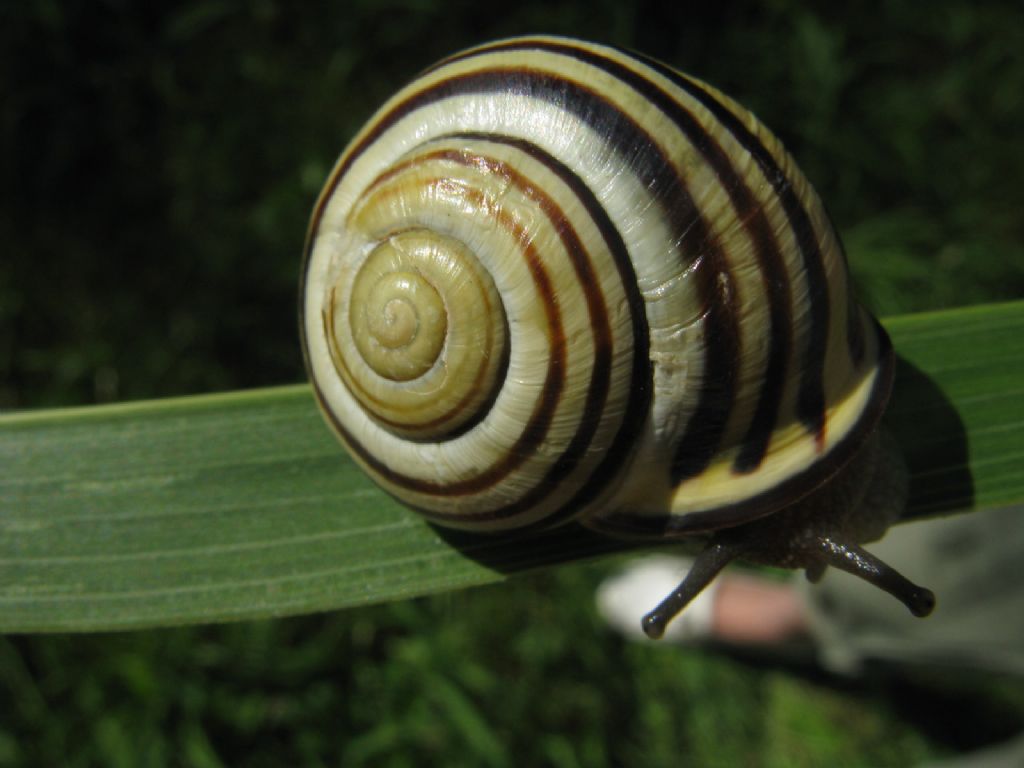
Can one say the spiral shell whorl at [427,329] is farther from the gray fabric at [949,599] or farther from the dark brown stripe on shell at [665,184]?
the gray fabric at [949,599]

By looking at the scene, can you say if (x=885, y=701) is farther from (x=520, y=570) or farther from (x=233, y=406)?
(x=233, y=406)

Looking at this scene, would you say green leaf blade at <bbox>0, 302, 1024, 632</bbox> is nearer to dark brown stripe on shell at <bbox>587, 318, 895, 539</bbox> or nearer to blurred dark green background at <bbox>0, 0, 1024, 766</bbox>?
dark brown stripe on shell at <bbox>587, 318, 895, 539</bbox>

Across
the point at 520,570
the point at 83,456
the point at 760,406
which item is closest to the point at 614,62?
the point at 760,406

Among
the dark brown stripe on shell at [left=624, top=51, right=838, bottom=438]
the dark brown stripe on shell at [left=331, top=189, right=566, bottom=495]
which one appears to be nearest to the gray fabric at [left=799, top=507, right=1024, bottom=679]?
the dark brown stripe on shell at [left=624, top=51, right=838, bottom=438]

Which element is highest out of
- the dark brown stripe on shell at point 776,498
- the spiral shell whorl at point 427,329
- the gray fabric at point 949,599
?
the spiral shell whorl at point 427,329

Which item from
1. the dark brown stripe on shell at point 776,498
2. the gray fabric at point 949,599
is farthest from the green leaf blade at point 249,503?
the gray fabric at point 949,599

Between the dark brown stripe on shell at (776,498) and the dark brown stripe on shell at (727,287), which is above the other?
the dark brown stripe on shell at (727,287)

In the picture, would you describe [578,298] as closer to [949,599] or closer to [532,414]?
[532,414]
